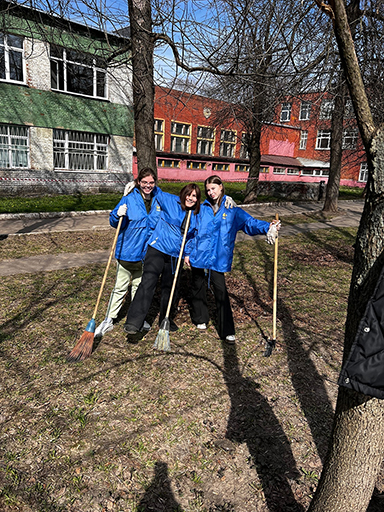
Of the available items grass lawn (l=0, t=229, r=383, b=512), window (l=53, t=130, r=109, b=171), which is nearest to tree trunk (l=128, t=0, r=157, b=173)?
grass lawn (l=0, t=229, r=383, b=512)

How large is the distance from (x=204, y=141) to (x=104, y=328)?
33688 millimetres

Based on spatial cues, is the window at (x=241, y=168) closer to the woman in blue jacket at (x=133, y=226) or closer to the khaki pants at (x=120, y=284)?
the woman in blue jacket at (x=133, y=226)

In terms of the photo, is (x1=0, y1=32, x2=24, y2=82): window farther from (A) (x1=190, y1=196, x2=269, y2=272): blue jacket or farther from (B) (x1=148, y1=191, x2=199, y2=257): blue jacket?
(A) (x1=190, y1=196, x2=269, y2=272): blue jacket

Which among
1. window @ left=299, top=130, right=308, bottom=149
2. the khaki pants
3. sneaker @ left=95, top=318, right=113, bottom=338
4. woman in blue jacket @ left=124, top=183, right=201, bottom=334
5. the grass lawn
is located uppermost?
window @ left=299, top=130, right=308, bottom=149

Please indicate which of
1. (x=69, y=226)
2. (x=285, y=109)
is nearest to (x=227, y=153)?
(x=285, y=109)

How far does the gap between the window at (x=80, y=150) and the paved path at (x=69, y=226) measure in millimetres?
6738

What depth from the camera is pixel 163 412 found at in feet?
11.6

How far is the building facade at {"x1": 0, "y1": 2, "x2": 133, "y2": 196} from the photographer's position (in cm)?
1662

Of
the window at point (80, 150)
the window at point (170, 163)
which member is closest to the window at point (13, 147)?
the window at point (80, 150)

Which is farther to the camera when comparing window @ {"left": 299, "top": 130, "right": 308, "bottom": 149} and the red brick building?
window @ {"left": 299, "top": 130, "right": 308, "bottom": 149}

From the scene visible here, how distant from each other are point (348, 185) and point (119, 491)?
4147 cm

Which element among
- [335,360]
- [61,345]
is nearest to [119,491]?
[61,345]

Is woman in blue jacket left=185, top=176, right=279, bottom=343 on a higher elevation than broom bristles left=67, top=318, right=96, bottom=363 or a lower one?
higher

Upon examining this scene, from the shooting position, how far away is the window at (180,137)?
3409cm
